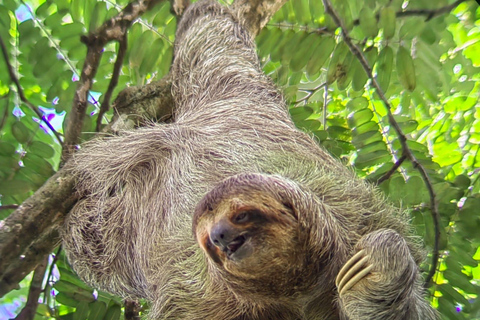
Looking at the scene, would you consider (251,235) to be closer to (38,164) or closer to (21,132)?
(38,164)

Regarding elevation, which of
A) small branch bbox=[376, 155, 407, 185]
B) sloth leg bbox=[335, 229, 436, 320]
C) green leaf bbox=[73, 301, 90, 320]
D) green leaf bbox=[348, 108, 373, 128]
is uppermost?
green leaf bbox=[348, 108, 373, 128]

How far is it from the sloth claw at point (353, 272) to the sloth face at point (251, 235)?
376 mm

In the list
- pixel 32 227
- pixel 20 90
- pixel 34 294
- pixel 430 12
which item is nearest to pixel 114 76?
pixel 20 90

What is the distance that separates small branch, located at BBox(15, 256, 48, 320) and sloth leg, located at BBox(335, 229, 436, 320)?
3295 mm

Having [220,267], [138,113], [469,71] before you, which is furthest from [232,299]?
[469,71]

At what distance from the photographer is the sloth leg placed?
3572mm

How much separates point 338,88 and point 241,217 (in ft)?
9.60

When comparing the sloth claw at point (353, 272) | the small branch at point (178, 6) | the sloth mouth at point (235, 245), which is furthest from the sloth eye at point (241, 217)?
the small branch at point (178, 6)

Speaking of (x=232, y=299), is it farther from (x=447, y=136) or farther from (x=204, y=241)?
(x=447, y=136)

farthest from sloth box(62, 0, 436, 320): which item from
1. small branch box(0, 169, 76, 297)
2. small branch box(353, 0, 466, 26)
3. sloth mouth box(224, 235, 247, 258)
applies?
small branch box(353, 0, 466, 26)

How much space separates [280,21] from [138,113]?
1919 millimetres

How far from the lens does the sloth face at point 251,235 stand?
343 cm

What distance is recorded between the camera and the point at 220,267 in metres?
3.69

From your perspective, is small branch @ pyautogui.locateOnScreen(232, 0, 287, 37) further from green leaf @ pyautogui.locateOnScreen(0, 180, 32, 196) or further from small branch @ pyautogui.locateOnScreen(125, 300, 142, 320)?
small branch @ pyautogui.locateOnScreen(125, 300, 142, 320)
